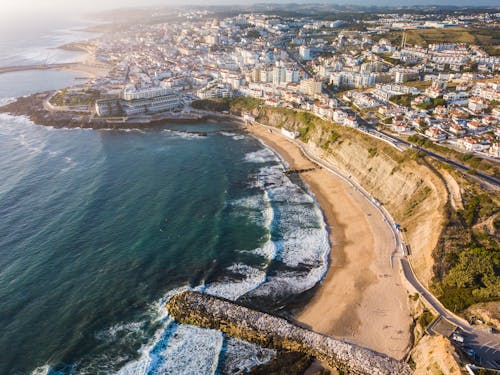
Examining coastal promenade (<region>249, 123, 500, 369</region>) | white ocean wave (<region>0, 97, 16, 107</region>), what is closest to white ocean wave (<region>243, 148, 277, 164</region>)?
coastal promenade (<region>249, 123, 500, 369</region>)

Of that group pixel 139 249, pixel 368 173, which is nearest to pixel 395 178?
pixel 368 173

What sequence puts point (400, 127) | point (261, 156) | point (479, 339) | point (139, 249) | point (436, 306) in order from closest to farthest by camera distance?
1. point (479, 339)
2. point (436, 306)
3. point (139, 249)
4. point (400, 127)
5. point (261, 156)

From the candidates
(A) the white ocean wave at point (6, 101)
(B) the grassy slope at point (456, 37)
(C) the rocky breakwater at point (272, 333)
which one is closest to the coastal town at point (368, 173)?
(C) the rocky breakwater at point (272, 333)

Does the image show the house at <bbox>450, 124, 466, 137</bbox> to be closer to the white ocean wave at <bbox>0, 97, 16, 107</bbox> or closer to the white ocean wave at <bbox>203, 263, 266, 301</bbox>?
the white ocean wave at <bbox>203, 263, 266, 301</bbox>

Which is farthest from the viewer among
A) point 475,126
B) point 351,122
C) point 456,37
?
point 456,37

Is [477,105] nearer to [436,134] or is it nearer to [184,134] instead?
[436,134]

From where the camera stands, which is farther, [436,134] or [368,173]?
[436,134]

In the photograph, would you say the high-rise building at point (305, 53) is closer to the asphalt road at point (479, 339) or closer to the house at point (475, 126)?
the house at point (475, 126)

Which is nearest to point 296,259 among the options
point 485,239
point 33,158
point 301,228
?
point 301,228
